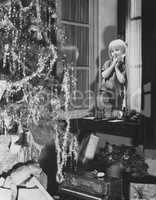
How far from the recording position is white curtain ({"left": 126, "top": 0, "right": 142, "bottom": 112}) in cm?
175

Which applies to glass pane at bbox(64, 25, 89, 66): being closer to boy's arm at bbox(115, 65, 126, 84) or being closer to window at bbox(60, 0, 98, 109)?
window at bbox(60, 0, 98, 109)

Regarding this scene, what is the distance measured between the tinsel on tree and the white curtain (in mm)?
328

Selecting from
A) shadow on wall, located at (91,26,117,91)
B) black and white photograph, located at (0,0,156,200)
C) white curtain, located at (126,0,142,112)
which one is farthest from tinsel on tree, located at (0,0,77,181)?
white curtain, located at (126,0,142,112)

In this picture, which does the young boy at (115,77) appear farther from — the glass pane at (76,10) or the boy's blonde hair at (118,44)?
the glass pane at (76,10)

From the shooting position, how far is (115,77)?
6.01 ft

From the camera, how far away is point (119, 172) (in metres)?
1.82

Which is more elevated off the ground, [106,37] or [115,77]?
[106,37]

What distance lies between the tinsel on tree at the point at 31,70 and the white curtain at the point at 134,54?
12.9 inches

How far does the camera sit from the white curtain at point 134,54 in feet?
5.73

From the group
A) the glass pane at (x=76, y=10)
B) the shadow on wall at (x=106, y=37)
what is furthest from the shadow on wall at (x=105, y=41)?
the glass pane at (x=76, y=10)

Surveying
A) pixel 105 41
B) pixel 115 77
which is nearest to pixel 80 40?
pixel 105 41

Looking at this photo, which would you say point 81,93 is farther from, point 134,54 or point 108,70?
point 134,54

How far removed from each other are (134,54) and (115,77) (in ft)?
0.51

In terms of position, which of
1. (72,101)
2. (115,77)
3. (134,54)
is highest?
(134,54)
